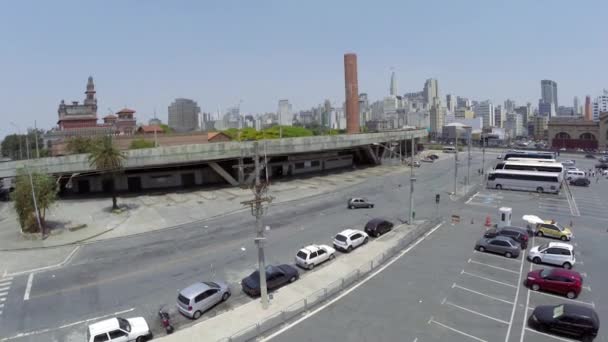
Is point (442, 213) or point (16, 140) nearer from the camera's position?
point (442, 213)

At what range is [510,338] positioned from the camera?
1546 centimetres

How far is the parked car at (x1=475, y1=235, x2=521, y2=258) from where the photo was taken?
80.5 feet

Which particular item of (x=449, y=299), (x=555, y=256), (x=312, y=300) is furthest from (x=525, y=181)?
(x=312, y=300)

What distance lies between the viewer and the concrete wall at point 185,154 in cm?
4366

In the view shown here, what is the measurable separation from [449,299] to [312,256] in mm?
8298

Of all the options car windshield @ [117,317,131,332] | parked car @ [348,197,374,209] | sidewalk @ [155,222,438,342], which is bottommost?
sidewalk @ [155,222,438,342]

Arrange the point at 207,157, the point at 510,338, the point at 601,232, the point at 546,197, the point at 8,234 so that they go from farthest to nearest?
the point at 207,157 → the point at 546,197 → the point at 8,234 → the point at 601,232 → the point at 510,338

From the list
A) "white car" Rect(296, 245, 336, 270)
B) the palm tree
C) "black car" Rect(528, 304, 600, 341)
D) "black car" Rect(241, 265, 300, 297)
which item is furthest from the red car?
the palm tree

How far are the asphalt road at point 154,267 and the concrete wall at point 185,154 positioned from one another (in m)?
9.44

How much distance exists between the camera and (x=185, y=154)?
4812cm

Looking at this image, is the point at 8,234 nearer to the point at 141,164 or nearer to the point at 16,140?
the point at 141,164

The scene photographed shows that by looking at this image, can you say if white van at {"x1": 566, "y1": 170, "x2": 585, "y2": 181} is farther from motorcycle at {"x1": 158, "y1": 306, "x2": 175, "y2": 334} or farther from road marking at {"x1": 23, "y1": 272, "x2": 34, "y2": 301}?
road marking at {"x1": 23, "y1": 272, "x2": 34, "y2": 301}

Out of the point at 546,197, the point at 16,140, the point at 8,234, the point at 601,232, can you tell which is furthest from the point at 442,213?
the point at 16,140

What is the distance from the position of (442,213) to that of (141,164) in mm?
35207
